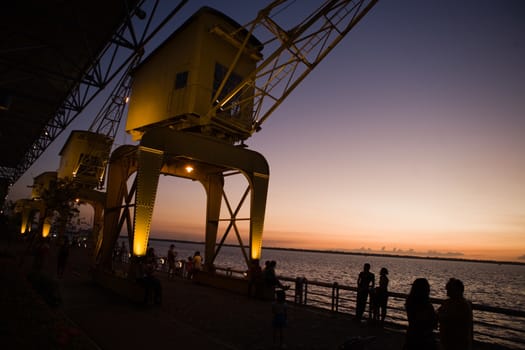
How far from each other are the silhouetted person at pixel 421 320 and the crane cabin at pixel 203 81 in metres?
12.8

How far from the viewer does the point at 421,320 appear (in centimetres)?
470

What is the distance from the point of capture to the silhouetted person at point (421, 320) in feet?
15.3

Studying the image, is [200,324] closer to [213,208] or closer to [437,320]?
[437,320]

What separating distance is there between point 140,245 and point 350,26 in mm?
14195

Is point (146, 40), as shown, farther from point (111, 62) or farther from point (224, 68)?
point (224, 68)

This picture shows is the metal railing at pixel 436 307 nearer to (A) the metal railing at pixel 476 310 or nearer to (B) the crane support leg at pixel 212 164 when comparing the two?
(A) the metal railing at pixel 476 310

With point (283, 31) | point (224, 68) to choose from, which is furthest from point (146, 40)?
point (283, 31)

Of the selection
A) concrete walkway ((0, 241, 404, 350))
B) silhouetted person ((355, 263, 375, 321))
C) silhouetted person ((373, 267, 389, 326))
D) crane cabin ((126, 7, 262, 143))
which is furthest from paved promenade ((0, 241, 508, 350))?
crane cabin ((126, 7, 262, 143))

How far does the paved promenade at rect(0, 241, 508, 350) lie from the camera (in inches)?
153

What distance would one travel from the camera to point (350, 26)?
15984 millimetres

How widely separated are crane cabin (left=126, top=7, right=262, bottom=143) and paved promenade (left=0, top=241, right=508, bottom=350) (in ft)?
27.9

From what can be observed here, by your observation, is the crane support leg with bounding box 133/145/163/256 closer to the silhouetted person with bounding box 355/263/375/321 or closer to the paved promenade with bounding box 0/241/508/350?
the paved promenade with bounding box 0/241/508/350

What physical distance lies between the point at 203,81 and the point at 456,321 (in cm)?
1409

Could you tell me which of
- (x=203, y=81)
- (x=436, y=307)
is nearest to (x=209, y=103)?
(x=203, y=81)
